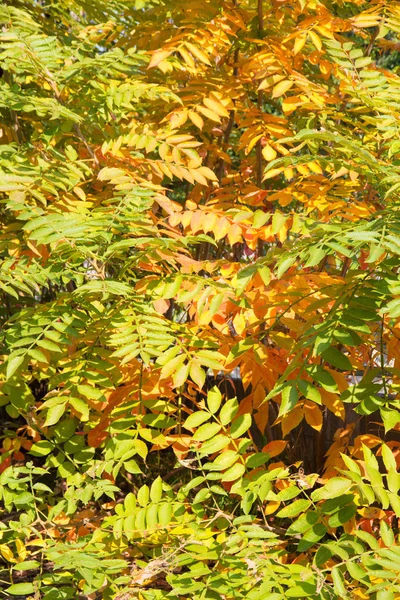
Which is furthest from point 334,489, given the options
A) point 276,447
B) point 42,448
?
point 42,448

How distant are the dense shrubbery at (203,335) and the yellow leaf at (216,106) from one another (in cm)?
1

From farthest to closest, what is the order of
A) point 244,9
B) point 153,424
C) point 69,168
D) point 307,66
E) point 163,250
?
point 307,66
point 244,9
point 69,168
point 163,250
point 153,424

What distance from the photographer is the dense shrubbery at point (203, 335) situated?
1.84 metres

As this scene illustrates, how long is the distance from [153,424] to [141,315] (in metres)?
0.34

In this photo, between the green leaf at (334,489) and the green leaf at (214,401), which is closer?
the green leaf at (334,489)

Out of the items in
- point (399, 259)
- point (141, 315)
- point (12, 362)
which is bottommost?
point (12, 362)

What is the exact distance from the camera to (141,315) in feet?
7.37

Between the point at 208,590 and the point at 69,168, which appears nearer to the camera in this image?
the point at 208,590

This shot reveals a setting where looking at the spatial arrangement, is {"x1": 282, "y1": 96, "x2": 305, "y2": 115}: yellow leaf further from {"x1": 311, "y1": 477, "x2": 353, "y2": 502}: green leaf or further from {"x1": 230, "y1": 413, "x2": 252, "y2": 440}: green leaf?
{"x1": 311, "y1": 477, "x2": 353, "y2": 502}: green leaf

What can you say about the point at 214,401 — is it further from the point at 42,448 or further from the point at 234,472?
the point at 42,448

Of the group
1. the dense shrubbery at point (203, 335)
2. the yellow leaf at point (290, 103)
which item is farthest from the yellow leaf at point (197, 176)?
the yellow leaf at point (290, 103)

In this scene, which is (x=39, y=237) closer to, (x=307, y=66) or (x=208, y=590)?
(x=208, y=590)

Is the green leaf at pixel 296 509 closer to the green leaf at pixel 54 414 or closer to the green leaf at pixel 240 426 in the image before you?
the green leaf at pixel 240 426

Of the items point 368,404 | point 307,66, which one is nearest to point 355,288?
point 368,404
